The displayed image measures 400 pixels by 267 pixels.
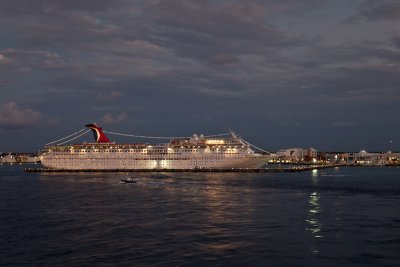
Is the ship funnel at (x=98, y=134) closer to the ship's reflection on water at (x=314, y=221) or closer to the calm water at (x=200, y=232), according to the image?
the calm water at (x=200, y=232)

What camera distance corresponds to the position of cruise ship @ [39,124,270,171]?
11731 cm

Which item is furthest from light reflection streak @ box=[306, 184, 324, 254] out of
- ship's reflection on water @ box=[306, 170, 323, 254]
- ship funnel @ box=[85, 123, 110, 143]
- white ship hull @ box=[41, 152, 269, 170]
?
ship funnel @ box=[85, 123, 110, 143]

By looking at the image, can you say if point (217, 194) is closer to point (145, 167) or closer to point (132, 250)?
point (132, 250)

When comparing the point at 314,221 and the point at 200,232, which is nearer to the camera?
the point at 200,232

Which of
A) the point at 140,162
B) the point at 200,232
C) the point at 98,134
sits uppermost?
the point at 98,134

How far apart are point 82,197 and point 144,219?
1941 centimetres

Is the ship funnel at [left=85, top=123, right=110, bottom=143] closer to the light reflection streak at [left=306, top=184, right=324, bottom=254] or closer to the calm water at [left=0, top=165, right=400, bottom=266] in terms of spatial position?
the calm water at [left=0, top=165, right=400, bottom=266]

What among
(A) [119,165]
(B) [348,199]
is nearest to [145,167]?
(A) [119,165]

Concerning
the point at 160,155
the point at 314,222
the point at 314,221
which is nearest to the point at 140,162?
the point at 160,155

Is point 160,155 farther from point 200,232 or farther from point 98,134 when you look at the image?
point 200,232

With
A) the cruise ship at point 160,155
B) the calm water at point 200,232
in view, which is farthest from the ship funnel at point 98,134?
the calm water at point 200,232

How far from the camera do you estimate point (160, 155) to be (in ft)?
397

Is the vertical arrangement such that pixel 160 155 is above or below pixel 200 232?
above

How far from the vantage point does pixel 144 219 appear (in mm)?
35281
